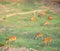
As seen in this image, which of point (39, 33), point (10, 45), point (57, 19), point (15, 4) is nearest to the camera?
point (10, 45)

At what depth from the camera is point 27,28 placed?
432 cm

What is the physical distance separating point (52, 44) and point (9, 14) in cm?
175

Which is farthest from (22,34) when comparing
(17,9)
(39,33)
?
(17,9)

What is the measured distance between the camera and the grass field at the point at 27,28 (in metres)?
3.64

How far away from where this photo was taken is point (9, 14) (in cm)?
514

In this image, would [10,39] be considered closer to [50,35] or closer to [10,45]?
[10,45]

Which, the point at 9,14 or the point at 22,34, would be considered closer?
the point at 22,34

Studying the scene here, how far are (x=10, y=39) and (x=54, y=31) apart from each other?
0.91 meters

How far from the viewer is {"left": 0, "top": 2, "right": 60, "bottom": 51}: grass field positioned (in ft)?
11.9

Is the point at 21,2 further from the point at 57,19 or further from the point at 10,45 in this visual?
the point at 10,45

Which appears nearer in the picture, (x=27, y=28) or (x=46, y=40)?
(x=46, y=40)

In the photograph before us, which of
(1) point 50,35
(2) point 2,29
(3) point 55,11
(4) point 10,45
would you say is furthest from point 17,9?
(4) point 10,45

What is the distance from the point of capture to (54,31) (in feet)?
13.8

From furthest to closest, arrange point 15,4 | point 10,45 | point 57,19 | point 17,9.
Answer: point 15,4 → point 17,9 → point 57,19 → point 10,45
